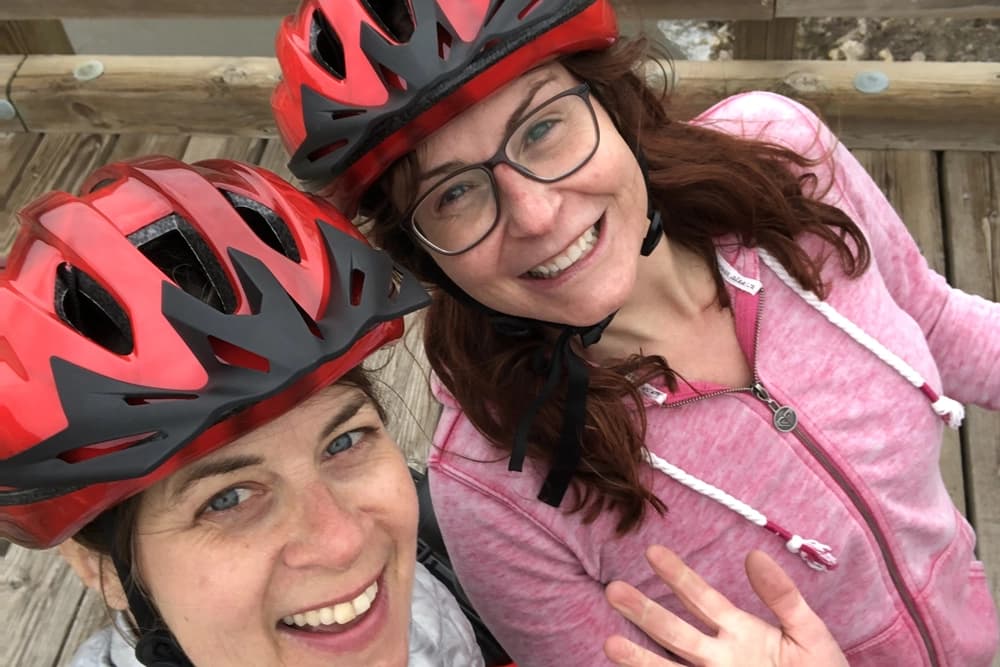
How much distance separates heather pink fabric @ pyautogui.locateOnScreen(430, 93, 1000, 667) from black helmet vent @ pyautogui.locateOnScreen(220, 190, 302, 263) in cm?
52

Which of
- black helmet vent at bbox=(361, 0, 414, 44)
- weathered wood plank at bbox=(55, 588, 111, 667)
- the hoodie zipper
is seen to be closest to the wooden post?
weathered wood plank at bbox=(55, 588, 111, 667)

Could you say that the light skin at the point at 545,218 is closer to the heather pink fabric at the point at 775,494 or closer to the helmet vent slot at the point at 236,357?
the heather pink fabric at the point at 775,494

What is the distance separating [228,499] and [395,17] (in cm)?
81

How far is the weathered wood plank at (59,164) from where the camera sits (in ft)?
13.0

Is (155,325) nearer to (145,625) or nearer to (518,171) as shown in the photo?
(145,625)

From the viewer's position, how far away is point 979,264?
325 centimetres

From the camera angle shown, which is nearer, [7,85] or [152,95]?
[152,95]

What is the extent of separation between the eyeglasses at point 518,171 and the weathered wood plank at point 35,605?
1.91 metres

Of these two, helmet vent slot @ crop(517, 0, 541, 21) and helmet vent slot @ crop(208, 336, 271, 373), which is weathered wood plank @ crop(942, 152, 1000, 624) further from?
helmet vent slot @ crop(208, 336, 271, 373)

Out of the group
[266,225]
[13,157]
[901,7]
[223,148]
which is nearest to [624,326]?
[266,225]

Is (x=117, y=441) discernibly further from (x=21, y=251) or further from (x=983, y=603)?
(x=983, y=603)

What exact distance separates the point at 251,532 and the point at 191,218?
0.42 m

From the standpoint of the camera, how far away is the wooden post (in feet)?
13.6

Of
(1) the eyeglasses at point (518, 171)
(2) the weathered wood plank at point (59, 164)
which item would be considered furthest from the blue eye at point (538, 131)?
(2) the weathered wood plank at point (59, 164)
